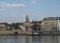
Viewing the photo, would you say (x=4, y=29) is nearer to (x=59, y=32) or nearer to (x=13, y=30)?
(x=13, y=30)

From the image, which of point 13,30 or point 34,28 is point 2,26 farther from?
point 34,28

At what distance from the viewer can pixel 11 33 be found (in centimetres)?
6475

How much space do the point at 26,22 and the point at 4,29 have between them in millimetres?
7306

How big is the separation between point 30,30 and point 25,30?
266cm

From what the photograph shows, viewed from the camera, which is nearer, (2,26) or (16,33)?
(16,33)

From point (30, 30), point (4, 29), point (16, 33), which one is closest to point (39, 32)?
point (30, 30)

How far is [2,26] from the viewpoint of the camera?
228 feet

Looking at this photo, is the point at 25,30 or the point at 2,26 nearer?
the point at 25,30

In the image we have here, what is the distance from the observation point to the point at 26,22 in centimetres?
6475

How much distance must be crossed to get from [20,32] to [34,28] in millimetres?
4172

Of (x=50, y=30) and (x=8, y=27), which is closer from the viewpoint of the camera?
(x=50, y=30)

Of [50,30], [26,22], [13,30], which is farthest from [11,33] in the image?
[50,30]

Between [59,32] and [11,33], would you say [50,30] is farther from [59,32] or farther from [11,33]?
[11,33]

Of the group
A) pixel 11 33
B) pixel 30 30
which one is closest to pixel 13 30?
pixel 11 33
